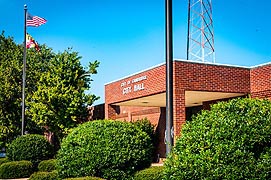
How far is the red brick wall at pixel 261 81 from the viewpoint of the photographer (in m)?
17.4

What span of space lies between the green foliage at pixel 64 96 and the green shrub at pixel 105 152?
13.6m

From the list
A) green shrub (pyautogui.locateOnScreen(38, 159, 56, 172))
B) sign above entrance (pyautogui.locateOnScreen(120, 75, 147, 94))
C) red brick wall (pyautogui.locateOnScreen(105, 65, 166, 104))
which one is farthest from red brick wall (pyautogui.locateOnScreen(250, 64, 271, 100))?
green shrub (pyautogui.locateOnScreen(38, 159, 56, 172))

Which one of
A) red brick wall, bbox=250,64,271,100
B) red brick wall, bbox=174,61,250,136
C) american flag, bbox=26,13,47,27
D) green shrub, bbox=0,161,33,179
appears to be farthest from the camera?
american flag, bbox=26,13,47,27

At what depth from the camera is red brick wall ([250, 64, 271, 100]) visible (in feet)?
57.1

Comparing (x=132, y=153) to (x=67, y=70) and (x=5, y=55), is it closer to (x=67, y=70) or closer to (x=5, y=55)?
(x=67, y=70)

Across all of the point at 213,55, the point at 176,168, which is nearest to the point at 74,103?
the point at 213,55

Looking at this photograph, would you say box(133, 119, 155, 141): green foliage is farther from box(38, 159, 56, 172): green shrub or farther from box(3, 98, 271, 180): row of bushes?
box(3, 98, 271, 180): row of bushes

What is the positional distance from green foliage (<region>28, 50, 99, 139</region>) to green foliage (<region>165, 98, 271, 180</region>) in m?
18.6

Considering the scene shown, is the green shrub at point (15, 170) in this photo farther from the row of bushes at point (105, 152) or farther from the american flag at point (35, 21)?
the american flag at point (35, 21)

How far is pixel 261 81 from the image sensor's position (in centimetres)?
1781

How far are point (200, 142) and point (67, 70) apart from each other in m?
20.1

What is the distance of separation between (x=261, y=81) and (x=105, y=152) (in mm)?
9159

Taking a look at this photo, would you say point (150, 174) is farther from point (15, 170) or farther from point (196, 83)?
point (15, 170)

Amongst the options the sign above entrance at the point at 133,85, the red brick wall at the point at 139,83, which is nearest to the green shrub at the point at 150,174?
the red brick wall at the point at 139,83
